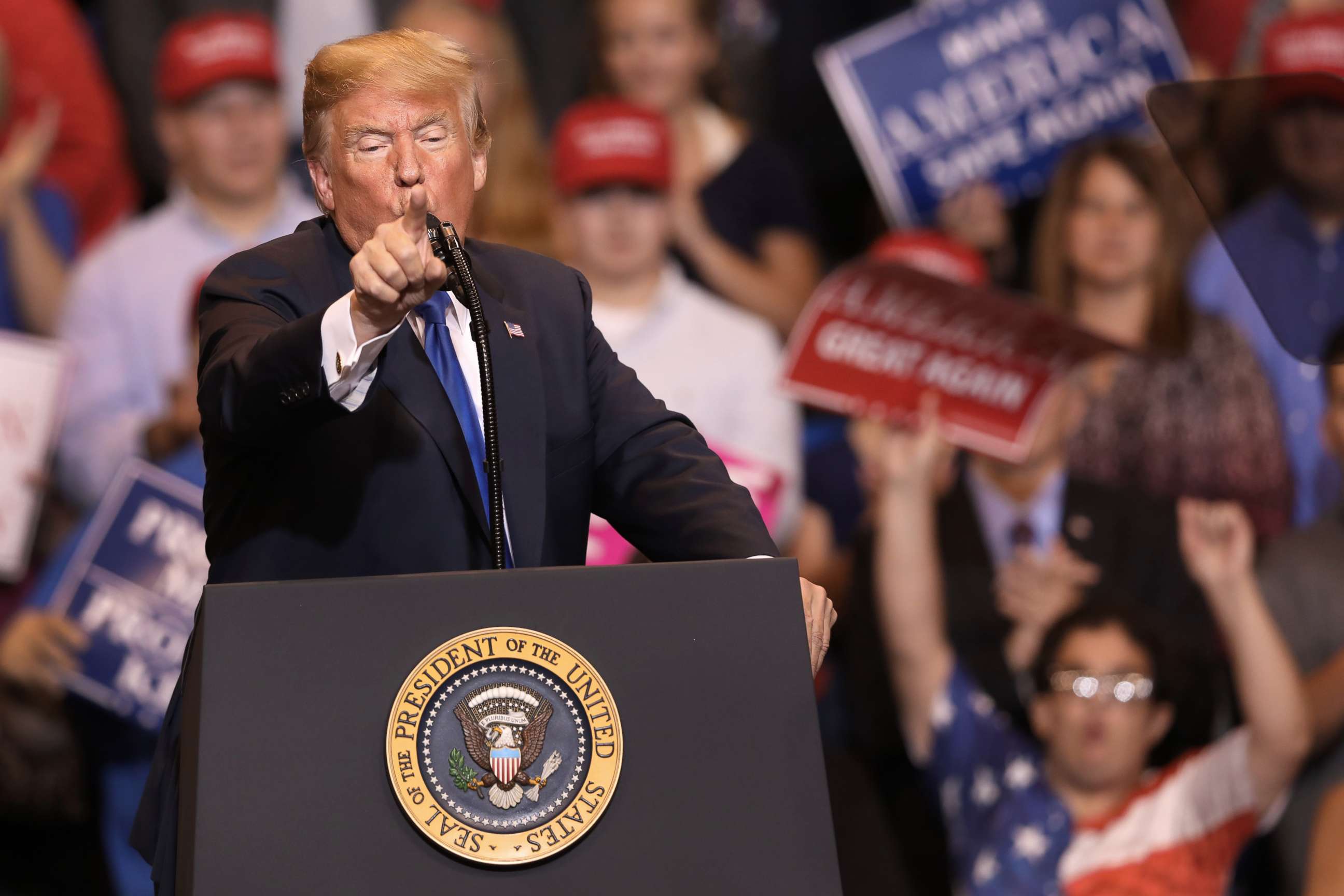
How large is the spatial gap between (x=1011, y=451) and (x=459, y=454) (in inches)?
105

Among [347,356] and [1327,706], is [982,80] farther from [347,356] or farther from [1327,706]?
[347,356]

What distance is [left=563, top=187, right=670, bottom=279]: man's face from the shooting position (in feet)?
13.5

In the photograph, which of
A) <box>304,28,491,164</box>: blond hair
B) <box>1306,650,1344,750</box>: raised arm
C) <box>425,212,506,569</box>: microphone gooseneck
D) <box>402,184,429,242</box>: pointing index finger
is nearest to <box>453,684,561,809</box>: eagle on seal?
<box>425,212,506,569</box>: microphone gooseneck

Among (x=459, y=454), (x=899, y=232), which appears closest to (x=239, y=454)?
(x=459, y=454)

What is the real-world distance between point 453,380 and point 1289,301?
2050 mm

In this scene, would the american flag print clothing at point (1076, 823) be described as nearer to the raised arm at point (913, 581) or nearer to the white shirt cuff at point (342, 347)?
the raised arm at point (913, 581)

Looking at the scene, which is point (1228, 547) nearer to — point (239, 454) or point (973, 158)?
point (973, 158)

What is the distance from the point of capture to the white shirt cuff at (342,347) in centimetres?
134

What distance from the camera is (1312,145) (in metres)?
3.09

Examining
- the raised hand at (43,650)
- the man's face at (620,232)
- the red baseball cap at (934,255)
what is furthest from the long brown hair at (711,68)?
the raised hand at (43,650)

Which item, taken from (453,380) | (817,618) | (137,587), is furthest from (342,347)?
(137,587)

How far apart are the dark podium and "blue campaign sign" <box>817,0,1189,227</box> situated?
318cm

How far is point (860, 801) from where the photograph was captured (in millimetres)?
3918

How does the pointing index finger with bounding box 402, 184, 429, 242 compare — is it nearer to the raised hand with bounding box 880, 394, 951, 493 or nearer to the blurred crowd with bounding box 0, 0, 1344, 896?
the blurred crowd with bounding box 0, 0, 1344, 896
